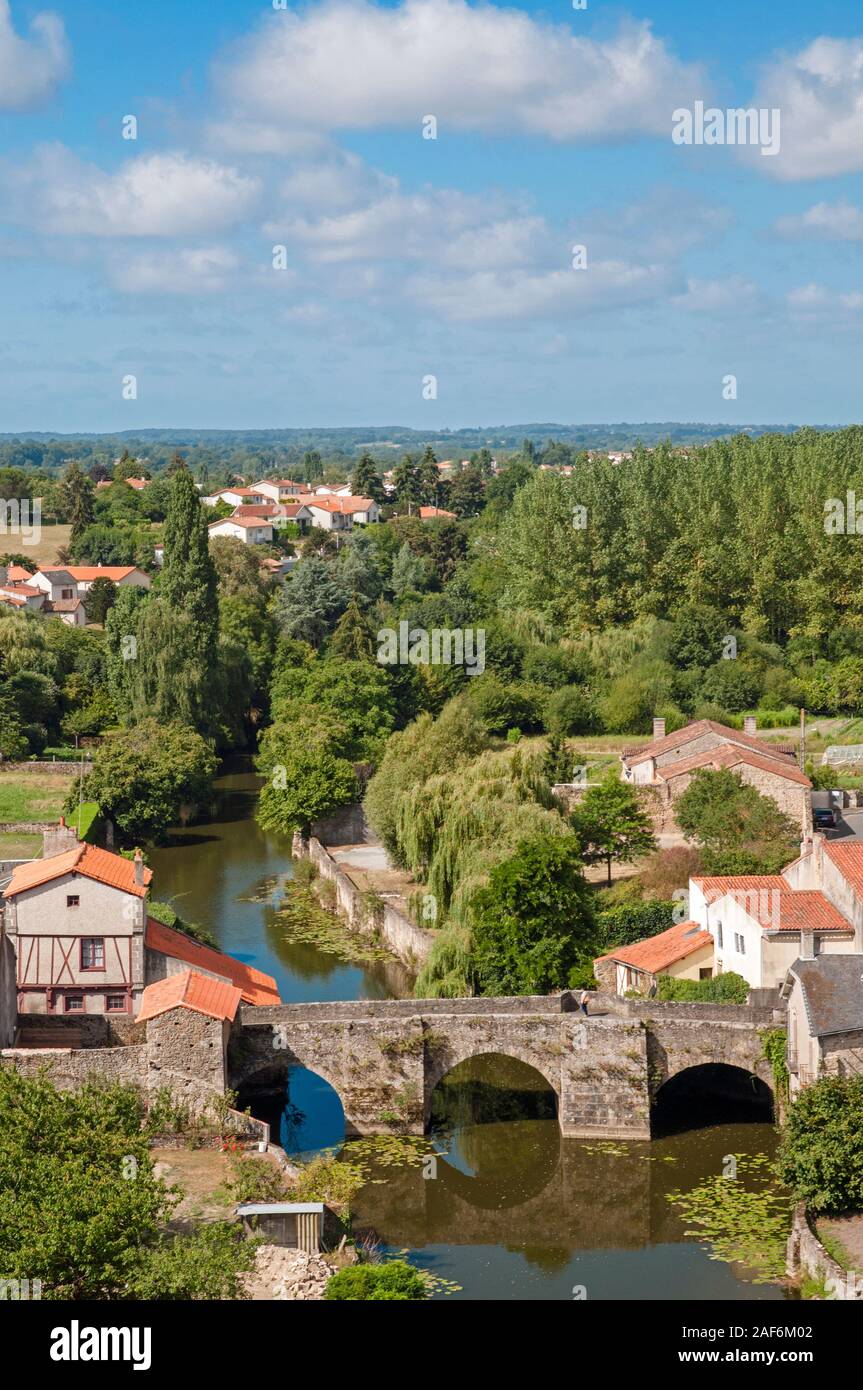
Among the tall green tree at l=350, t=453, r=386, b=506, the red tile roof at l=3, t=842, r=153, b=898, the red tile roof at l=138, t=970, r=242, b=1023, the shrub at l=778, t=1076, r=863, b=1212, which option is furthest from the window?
the tall green tree at l=350, t=453, r=386, b=506

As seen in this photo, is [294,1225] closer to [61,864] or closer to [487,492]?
[61,864]

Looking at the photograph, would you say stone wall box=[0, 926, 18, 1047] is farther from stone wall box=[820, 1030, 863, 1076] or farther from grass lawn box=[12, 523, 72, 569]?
grass lawn box=[12, 523, 72, 569]

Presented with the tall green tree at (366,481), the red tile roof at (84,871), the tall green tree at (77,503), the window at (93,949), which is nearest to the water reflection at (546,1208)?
the window at (93,949)

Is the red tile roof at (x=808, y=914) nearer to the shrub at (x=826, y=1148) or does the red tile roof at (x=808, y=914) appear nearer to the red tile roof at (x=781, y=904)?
the red tile roof at (x=781, y=904)

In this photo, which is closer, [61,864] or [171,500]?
[61,864]

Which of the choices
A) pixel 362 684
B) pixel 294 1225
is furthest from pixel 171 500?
pixel 294 1225

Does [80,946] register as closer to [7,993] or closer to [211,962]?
[7,993]
